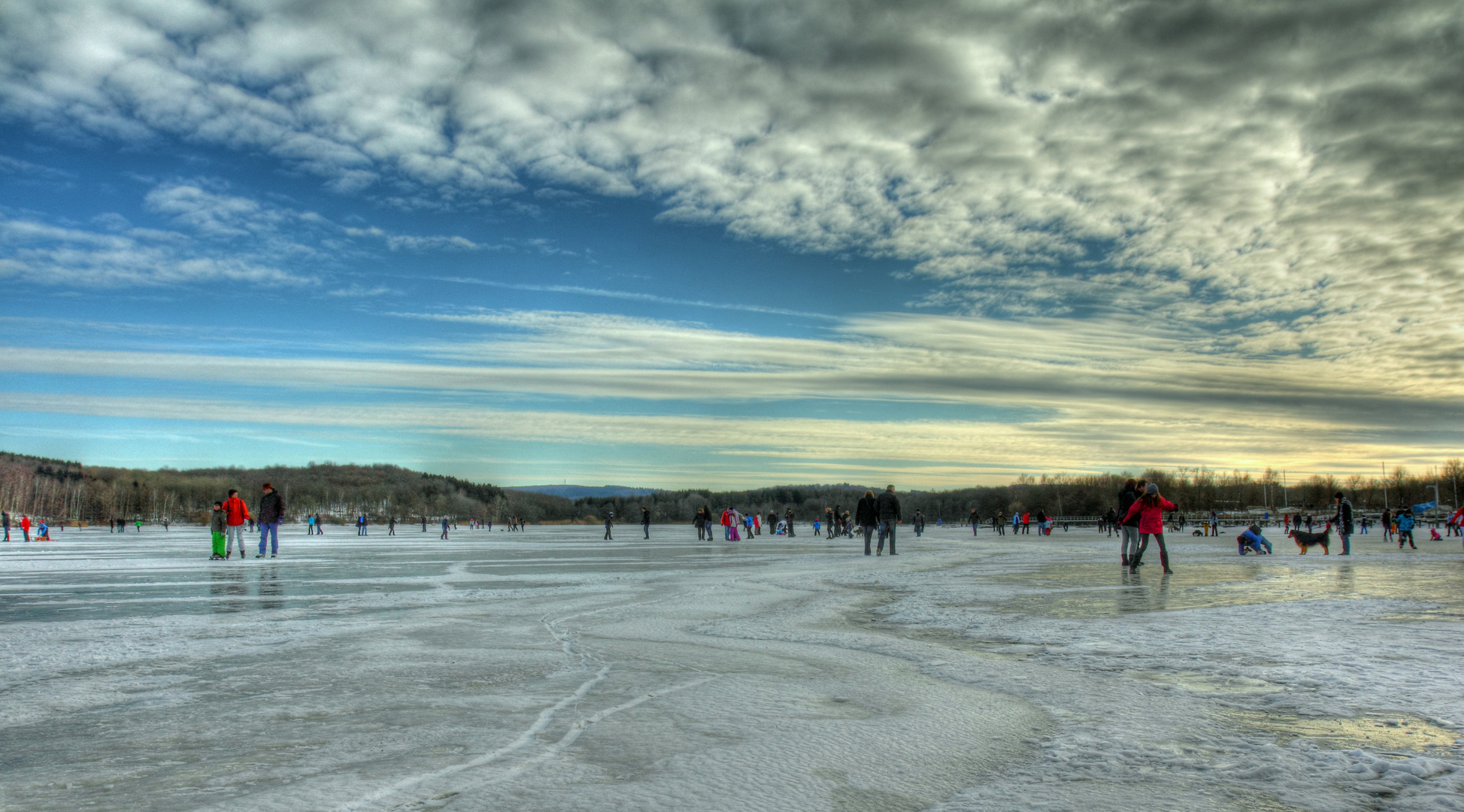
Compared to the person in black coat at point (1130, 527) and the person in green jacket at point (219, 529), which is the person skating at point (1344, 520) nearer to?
the person in black coat at point (1130, 527)

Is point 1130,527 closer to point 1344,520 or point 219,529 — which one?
point 1344,520

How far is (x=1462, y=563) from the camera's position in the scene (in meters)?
15.7

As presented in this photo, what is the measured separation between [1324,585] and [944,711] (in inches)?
384

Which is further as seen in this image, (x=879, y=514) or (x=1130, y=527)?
(x=879, y=514)

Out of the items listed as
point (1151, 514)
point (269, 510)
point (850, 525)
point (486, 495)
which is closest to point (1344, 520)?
point (1151, 514)

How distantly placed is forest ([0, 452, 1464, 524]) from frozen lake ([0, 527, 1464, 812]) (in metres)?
107

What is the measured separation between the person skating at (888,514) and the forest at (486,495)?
95059 mm

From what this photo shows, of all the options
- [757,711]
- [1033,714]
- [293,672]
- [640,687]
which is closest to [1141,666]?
[1033,714]

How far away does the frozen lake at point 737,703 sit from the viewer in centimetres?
297

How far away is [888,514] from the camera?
63.8ft

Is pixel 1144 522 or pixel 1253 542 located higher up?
pixel 1144 522

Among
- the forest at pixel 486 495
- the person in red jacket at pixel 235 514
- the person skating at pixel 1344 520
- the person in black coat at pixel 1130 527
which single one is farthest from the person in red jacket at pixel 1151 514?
the forest at pixel 486 495

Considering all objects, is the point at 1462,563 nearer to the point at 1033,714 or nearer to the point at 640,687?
the point at 1033,714

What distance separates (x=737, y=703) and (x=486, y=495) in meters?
203
